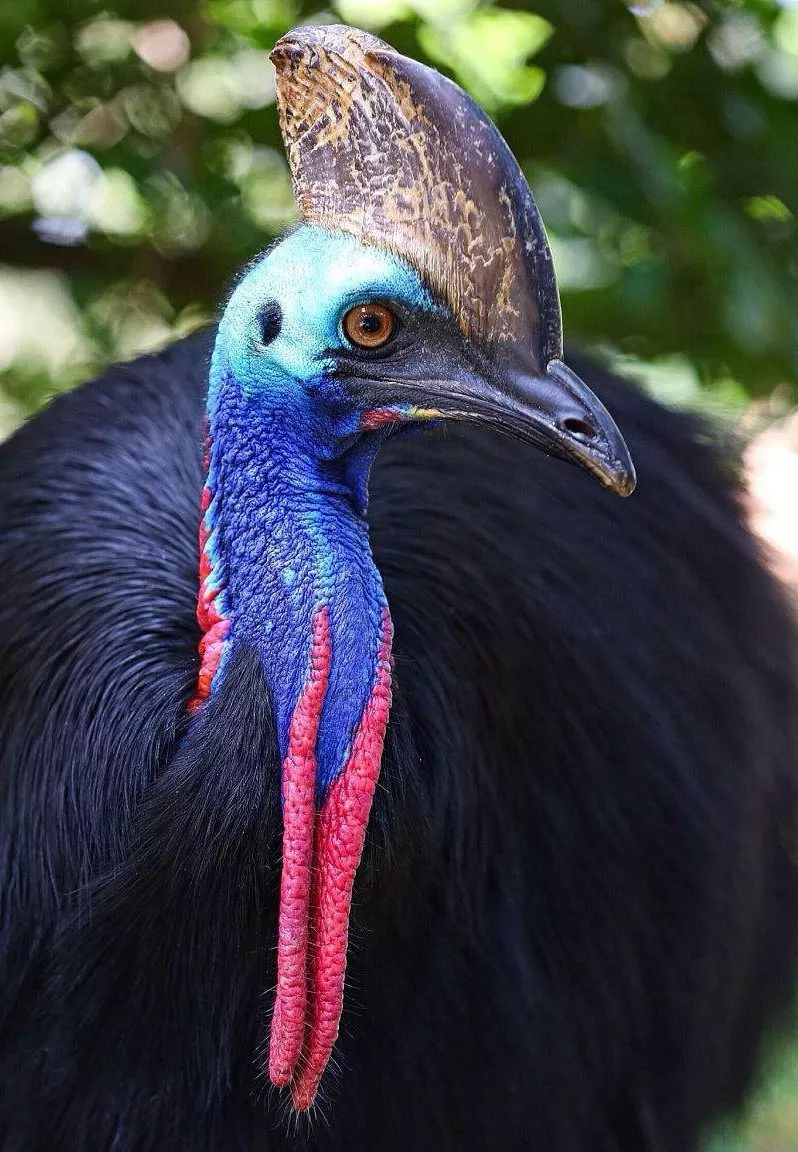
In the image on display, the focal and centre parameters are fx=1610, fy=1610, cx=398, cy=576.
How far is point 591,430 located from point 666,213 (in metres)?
0.81

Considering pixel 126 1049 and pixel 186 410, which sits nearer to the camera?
pixel 126 1049

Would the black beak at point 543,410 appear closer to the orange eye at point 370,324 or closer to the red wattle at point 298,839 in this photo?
the orange eye at point 370,324

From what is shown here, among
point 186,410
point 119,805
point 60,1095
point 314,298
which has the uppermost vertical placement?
point 314,298

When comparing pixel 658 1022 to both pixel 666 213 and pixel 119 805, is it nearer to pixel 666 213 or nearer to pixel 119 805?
pixel 119 805

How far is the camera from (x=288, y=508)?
1.41 meters

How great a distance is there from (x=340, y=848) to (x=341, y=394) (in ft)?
1.27

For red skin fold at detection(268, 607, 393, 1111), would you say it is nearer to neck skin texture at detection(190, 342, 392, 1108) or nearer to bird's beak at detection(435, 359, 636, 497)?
neck skin texture at detection(190, 342, 392, 1108)

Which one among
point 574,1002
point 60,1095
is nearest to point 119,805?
point 60,1095

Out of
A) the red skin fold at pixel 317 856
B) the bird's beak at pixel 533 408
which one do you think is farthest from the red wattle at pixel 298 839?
the bird's beak at pixel 533 408

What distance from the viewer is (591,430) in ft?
4.16

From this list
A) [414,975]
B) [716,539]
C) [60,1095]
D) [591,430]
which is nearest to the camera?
[591,430]

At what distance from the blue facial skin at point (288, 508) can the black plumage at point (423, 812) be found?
0.17 ft

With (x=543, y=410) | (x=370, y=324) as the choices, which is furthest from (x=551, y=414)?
(x=370, y=324)

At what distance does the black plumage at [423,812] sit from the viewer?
145cm
